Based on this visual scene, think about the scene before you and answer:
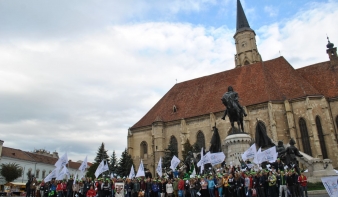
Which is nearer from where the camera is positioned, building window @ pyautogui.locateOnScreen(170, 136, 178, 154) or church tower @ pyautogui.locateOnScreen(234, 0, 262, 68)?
building window @ pyautogui.locateOnScreen(170, 136, 178, 154)

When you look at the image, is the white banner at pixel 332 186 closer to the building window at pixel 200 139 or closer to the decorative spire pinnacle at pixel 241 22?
the building window at pixel 200 139

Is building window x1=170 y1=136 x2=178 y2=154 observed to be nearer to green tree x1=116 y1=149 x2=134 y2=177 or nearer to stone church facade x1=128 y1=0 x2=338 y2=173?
stone church facade x1=128 y1=0 x2=338 y2=173

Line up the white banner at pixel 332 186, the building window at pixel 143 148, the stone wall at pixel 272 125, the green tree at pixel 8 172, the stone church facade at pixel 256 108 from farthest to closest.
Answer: the green tree at pixel 8 172
the building window at pixel 143 148
the stone church facade at pixel 256 108
the stone wall at pixel 272 125
the white banner at pixel 332 186

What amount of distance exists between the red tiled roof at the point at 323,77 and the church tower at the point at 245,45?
914 cm

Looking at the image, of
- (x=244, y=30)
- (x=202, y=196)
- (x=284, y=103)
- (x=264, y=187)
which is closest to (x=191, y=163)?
(x=202, y=196)

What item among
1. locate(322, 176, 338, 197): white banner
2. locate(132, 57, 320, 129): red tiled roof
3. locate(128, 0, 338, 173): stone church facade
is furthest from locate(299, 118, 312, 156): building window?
locate(322, 176, 338, 197): white banner

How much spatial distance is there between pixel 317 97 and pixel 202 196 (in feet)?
69.5

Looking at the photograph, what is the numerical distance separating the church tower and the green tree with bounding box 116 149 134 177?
2077cm

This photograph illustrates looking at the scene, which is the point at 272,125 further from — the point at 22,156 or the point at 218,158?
the point at 22,156

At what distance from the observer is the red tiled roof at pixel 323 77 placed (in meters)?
30.0

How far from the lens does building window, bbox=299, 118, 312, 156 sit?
89.4 ft

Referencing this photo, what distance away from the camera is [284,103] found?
95.1ft

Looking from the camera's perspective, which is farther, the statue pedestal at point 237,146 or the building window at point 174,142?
the building window at point 174,142

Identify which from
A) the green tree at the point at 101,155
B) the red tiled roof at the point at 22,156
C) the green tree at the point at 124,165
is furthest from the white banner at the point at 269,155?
the red tiled roof at the point at 22,156
